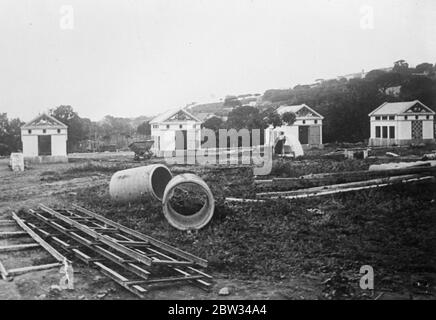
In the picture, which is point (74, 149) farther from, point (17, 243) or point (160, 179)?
point (17, 243)

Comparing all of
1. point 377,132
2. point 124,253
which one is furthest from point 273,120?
point 124,253

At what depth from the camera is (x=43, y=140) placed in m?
28.7

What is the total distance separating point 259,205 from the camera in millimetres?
10305

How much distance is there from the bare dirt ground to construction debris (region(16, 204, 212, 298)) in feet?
0.59

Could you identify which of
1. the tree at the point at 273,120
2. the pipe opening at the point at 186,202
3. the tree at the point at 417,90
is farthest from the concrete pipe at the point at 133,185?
the tree at the point at 273,120

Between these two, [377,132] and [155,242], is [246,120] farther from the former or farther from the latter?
[155,242]

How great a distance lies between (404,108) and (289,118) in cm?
985

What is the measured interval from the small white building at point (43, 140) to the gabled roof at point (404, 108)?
21.2 m

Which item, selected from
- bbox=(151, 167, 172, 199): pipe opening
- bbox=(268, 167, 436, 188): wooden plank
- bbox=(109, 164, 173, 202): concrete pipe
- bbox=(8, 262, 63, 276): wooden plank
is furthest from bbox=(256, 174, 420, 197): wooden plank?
bbox=(8, 262, 63, 276): wooden plank

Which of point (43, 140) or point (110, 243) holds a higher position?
point (43, 140)

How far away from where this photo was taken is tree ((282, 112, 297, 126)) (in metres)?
34.2

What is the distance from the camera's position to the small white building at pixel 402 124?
24.7 m

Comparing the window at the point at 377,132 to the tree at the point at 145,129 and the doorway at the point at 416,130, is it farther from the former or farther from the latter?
the tree at the point at 145,129

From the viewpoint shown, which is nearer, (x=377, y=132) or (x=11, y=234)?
(x=11, y=234)
